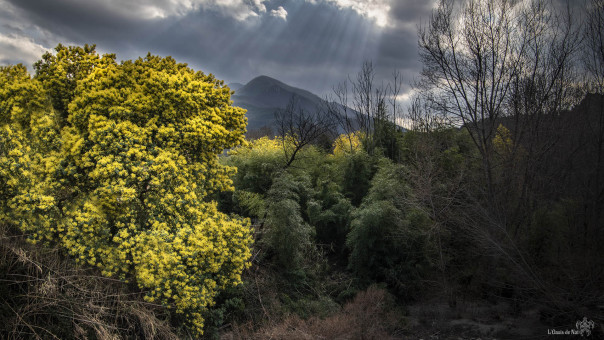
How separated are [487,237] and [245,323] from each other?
259 inches

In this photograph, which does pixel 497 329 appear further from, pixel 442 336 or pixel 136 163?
pixel 136 163

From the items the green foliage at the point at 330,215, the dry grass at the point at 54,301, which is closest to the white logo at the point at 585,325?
the green foliage at the point at 330,215

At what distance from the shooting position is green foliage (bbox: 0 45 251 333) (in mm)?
5891

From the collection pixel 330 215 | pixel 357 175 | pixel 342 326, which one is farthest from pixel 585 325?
pixel 357 175

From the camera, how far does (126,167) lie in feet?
20.2

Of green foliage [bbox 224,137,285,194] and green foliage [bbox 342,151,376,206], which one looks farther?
green foliage [bbox 342,151,376,206]

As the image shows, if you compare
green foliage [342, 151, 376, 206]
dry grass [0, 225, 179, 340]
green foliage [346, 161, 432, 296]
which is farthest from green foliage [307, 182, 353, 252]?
dry grass [0, 225, 179, 340]

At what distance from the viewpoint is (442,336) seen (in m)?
9.23

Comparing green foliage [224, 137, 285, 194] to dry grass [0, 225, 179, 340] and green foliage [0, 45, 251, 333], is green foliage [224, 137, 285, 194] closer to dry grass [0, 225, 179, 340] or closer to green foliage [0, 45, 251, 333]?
green foliage [0, 45, 251, 333]

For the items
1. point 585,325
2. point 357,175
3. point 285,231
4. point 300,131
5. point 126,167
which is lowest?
→ point 585,325

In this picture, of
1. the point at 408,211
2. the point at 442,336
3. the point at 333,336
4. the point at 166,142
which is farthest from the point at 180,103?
the point at 442,336

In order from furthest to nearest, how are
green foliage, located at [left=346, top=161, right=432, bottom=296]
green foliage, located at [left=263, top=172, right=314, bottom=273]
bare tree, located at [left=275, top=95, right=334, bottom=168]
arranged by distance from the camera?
bare tree, located at [left=275, top=95, right=334, bottom=168]
green foliage, located at [left=346, top=161, right=432, bottom=296]
green foliage, located at [left=263, top=172, right=314, bottom=273]

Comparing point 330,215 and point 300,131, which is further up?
point 300,131

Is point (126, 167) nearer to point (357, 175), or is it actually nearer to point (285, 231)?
point (285, 231)
